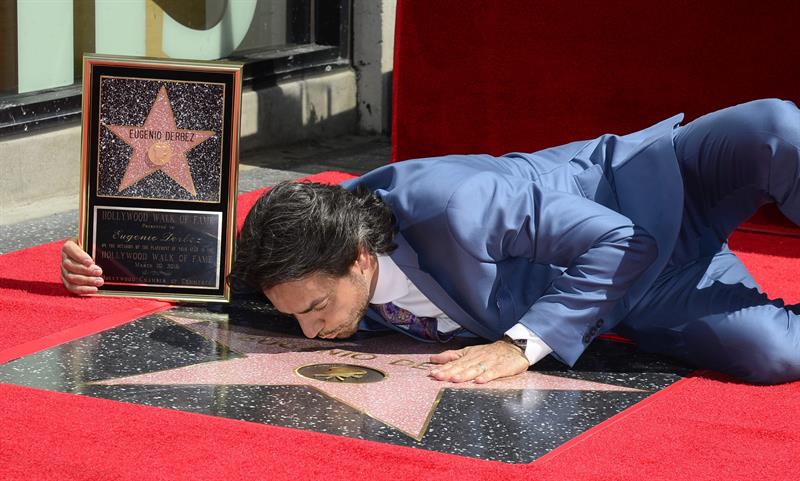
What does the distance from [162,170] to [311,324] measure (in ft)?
2.66

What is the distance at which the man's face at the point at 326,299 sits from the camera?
9.96 ft

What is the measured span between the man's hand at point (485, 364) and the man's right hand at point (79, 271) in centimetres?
114

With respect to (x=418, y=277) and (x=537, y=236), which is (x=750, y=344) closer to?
(x=537, y=236)

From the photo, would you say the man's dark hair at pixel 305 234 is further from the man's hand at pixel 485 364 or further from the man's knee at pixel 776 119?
the man's knee at pixel 776 119

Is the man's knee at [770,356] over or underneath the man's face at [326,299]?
underneath

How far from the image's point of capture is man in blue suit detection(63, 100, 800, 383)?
305 cm

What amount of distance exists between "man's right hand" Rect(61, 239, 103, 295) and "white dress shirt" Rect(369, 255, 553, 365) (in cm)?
90

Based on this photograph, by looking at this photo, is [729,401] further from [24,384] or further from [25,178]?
[25,178]

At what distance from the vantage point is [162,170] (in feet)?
12.0

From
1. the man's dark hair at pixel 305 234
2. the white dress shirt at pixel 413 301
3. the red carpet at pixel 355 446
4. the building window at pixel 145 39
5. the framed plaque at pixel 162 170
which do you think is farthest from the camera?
the building window at pixel 145 39

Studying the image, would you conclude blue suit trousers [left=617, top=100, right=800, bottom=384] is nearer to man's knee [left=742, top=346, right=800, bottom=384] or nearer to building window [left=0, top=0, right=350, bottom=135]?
man's knee [left=742, top=346, right=800, bottom=384]

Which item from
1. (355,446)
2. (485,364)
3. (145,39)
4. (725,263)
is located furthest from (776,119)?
(145,39)

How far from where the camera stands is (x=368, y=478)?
8.11 ft

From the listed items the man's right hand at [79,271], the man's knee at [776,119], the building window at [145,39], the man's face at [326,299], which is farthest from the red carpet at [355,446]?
the building window at [145,39]
